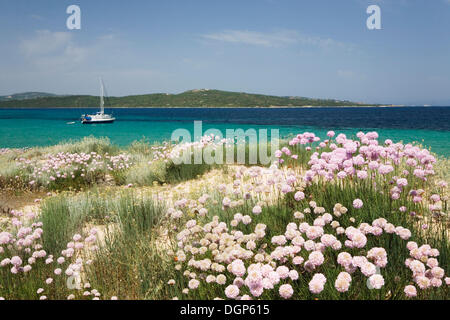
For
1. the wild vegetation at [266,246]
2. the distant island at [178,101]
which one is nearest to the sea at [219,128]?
the wild vegetation at [266,246]

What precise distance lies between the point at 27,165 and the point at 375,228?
38.6 feet

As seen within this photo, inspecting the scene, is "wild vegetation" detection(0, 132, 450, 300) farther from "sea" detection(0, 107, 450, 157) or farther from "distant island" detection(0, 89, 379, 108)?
"distant island" detection(0, 89, 379, 108)

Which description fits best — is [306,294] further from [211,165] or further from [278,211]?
[211,165]

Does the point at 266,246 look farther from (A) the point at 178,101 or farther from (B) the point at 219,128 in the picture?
(A) the point at 178,101

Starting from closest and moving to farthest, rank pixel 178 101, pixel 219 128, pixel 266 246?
pixel 266 246 → pixel 219 128 → pixel 178 101

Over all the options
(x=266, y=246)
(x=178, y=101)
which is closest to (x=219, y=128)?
(x=266, y=246)

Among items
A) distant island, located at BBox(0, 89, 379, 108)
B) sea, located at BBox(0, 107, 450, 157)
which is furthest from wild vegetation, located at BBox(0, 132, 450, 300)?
distant island, located at BBox(0, 89, 379, 108)

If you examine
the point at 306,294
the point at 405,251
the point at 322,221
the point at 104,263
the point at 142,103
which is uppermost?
the point at 142,103

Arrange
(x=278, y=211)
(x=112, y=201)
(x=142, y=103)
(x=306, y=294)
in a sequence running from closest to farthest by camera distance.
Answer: (x=306, y=294) → (x=278, y=211) → (x=112, y=201) → (x=142, y=103)

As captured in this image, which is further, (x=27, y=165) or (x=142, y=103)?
(x=142, y=103)

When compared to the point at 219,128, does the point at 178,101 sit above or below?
above

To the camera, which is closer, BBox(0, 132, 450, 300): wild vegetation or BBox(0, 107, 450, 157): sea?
BBox(0, 132, 450, 300): wild vegetation

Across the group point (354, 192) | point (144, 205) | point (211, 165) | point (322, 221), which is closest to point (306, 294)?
point (322, 221)

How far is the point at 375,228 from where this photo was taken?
7.91 ft
